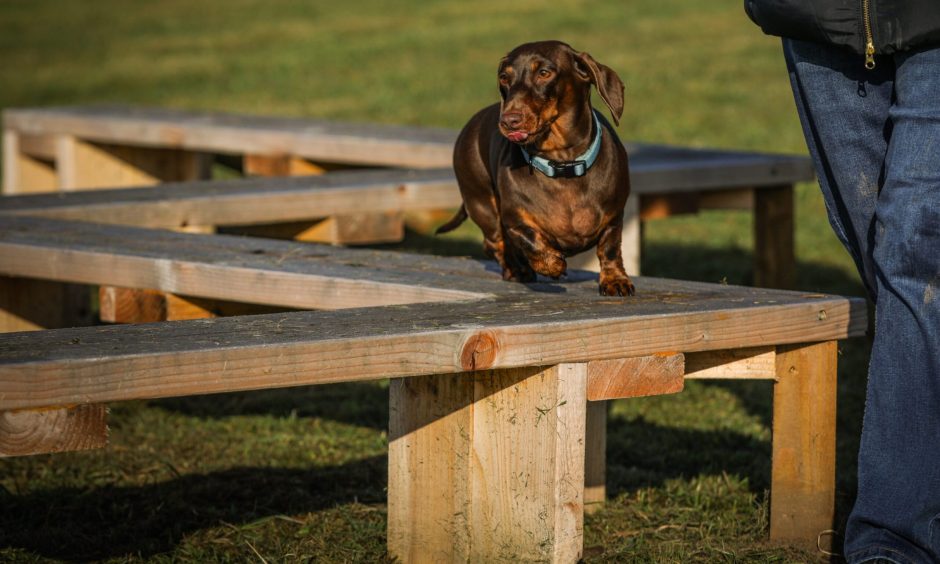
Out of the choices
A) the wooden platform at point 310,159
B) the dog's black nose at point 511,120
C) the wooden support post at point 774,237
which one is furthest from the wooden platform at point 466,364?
the wooden support post at point 774,237

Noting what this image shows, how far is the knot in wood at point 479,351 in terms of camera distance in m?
3.08

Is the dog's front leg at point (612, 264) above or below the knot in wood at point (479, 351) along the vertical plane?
above

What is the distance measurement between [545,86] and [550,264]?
446mm

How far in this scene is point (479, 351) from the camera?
122 inches

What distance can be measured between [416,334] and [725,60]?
13.1m

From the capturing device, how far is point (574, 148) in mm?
3527

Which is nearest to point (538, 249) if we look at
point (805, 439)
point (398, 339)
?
point (398, 339)

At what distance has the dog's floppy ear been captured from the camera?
11.5 feet

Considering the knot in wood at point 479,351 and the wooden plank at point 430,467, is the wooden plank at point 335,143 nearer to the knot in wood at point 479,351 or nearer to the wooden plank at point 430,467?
the wooden plank at point 430,467

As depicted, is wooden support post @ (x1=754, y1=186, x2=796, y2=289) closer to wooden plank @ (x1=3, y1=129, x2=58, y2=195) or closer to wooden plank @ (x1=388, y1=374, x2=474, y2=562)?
wooden plank @ (x1=388, y1=374, x2=474, y2=562)

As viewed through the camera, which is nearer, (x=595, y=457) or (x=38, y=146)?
(x=595, y=457)

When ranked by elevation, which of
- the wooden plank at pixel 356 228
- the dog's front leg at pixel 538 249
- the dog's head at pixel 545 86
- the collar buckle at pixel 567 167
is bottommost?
the wooden plank at pixel 356 228

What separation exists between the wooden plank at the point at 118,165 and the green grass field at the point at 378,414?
4.41 ft

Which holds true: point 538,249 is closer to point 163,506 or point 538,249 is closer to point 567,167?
point 567,167
